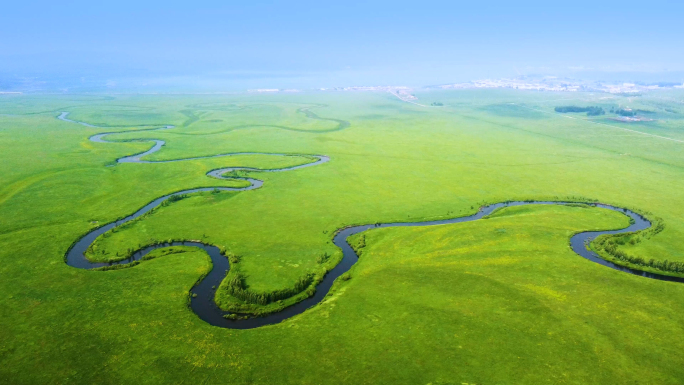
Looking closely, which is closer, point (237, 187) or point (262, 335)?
point (262, 335)

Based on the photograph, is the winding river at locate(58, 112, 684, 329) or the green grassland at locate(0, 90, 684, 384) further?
the winding river at locate(58, 112, 684, 329)

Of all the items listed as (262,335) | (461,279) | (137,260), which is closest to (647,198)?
(461,279)

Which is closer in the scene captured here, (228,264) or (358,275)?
(358,275)

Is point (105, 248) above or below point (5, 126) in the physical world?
below

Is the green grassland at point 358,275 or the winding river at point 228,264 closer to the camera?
the green grassland at point 358,275

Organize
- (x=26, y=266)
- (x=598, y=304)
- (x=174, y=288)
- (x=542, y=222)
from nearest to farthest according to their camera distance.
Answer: (x=598, y=304)
(x=174, y=288)
(x=26, y=266)
(x=542, y=222)

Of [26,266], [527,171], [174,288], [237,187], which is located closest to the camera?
[174,288]

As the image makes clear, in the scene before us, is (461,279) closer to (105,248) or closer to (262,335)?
(262,335)

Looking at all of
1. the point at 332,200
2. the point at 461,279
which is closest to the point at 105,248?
the point at 332,200
